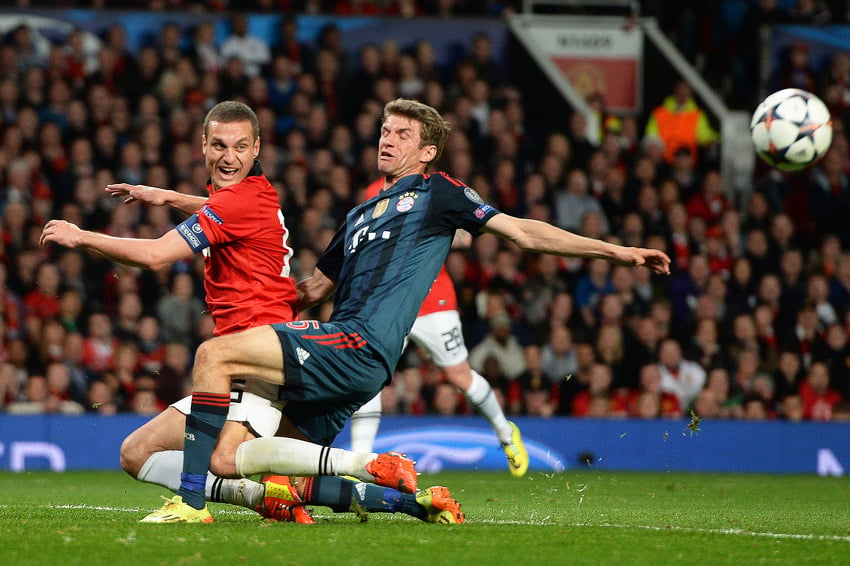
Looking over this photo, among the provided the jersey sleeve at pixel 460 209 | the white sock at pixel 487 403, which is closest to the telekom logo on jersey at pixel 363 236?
the jersey sleeve at pixel 460 209

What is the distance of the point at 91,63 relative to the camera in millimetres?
14070

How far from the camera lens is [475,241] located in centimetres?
1320

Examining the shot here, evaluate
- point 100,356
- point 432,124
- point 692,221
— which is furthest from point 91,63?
point 432,124

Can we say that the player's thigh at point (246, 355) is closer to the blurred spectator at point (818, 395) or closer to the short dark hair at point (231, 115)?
the short dark hair at point (231, 115)

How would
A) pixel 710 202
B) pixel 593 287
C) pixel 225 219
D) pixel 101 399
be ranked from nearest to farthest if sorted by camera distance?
pixel 225 219
pixel 101 399
pixel 593 287
pixel 710 202

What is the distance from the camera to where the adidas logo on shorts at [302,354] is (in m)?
5.46

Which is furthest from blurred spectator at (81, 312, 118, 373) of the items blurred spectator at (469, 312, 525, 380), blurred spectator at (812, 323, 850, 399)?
blurred spectator at (812, 323, 850, 399)

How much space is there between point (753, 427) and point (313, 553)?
847 cm

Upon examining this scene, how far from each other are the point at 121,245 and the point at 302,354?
876 mm

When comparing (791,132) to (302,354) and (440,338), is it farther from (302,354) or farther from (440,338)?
(302,354)

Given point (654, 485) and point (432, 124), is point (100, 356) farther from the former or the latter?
point (432, 124)

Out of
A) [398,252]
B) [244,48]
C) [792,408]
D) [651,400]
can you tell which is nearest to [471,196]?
Answer: [398,252]

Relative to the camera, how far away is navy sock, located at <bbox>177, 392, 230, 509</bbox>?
546 cm

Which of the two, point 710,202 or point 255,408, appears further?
point 710,202
